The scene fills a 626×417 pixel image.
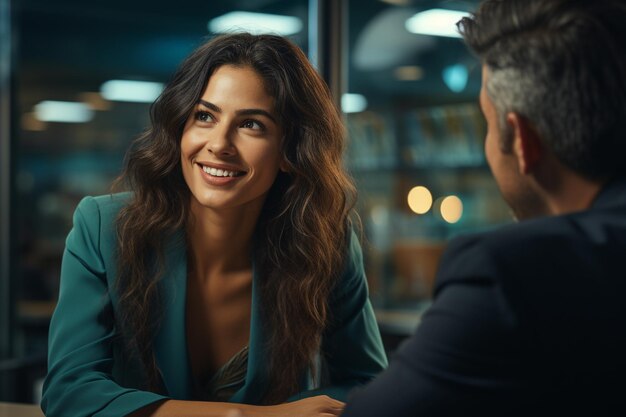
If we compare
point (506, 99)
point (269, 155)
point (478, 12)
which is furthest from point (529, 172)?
point (269, 155)

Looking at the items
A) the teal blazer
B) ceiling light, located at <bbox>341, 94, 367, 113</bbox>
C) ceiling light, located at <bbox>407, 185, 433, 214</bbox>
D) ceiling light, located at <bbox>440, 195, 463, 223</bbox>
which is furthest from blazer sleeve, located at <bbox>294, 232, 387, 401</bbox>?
ceiling light, located at <bbox>341, 94, 367, 113</bbox>

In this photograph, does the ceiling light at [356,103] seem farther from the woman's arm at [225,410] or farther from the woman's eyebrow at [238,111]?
the woman's arm at [225,410]

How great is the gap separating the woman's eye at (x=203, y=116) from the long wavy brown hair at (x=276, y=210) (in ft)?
0.07

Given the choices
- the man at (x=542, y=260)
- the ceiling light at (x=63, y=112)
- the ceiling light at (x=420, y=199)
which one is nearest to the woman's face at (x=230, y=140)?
the man at (x=542, y=260)

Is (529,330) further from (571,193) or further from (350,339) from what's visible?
(350,339)

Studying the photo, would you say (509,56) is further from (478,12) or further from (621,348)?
(621,348)

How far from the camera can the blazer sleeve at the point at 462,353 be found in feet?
3.01

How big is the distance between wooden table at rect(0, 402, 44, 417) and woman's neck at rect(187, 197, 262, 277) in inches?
17.3

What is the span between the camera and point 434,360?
947 millimetres

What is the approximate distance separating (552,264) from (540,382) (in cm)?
13

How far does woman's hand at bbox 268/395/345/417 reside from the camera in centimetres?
155

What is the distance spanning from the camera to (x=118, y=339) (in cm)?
174

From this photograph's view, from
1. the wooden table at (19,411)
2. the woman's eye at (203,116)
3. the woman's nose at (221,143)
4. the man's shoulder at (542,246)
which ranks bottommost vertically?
the wooden table at (19,411)

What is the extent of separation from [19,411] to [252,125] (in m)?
0.75
